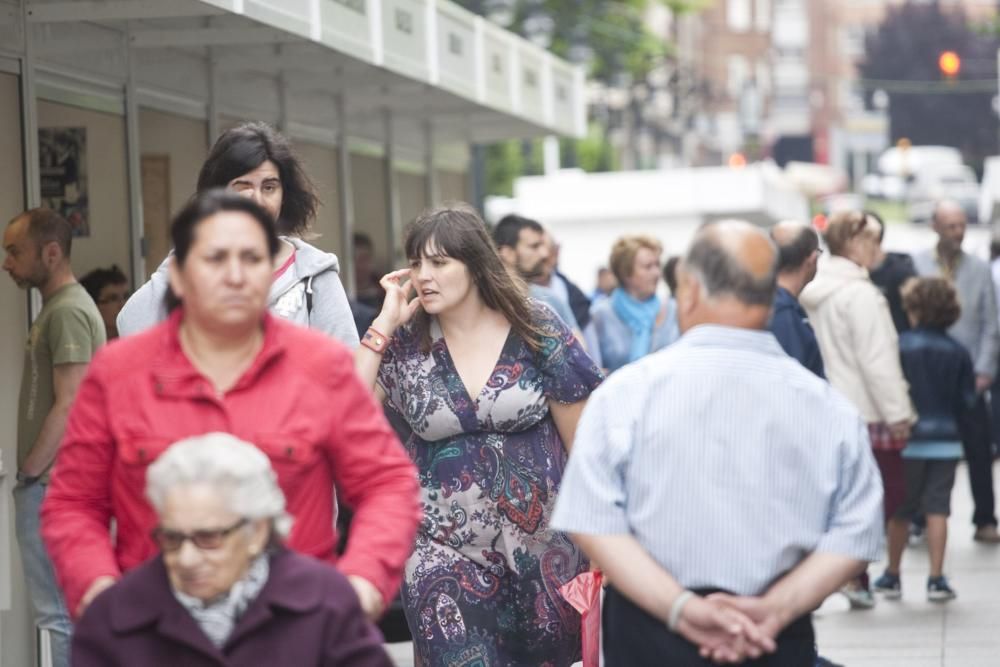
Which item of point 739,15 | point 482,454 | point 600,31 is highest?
point 739,15

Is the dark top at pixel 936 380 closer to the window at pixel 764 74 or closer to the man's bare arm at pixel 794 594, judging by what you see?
the man's bare arm at pixel 794 594

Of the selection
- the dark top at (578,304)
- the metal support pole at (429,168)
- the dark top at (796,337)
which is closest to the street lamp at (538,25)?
the metal support pole at (429,168)

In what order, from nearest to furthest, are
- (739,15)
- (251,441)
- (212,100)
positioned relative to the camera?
(251,441) < (212,100) < (739,15)

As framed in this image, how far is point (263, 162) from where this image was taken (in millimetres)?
6020

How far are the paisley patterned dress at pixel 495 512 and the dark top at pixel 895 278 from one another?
716 cm

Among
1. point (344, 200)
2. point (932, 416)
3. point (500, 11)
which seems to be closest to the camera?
point (932, 416)

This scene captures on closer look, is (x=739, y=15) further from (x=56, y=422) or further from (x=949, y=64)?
(x=56, y=422)

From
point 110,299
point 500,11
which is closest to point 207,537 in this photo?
point 110,299

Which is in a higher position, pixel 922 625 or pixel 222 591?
pixel 222 591

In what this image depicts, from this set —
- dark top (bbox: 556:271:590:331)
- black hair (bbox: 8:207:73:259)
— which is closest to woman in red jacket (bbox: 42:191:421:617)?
black hair (bbox: 8:207:73:259)

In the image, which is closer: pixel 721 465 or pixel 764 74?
pixel 721 465

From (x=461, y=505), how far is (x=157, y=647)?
8.26 ft

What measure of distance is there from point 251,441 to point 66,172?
6071 mm

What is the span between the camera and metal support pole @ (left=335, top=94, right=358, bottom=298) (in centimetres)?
1598
